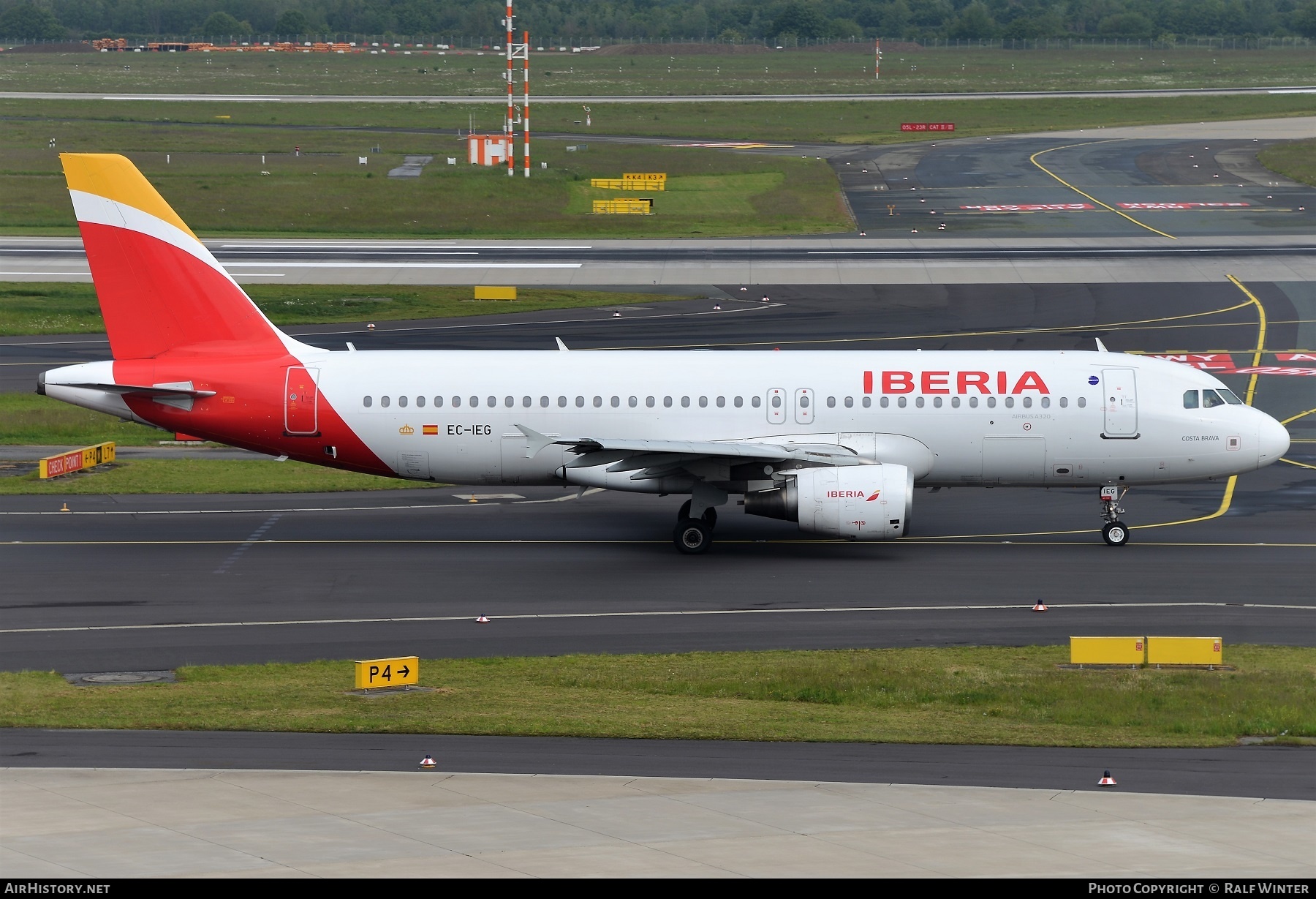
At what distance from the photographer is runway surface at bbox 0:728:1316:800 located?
73.0 ft

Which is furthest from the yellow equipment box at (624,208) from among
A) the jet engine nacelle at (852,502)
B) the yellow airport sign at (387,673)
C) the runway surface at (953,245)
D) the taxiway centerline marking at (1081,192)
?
the yellow airport sign at (387,673)

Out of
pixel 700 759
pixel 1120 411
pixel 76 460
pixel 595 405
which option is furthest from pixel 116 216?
Answer: pixel 1120 411

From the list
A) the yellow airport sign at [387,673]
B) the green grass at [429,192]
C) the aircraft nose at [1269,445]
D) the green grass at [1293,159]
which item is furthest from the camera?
the green grass at [1293,159]

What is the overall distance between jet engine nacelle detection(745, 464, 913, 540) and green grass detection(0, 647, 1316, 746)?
6.37 metres

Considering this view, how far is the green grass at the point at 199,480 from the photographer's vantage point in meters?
44.2

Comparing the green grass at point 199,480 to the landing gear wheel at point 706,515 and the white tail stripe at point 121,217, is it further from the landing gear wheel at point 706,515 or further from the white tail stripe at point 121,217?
the landing gear wheel at point 706,515

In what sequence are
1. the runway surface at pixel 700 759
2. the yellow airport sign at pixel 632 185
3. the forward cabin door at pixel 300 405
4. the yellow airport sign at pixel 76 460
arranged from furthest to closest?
1. the yellow airport sign at pixel 632 185
2. the yellow airport sign at pixel 76 460
3. the forward cabin door at pixel 300 405
4. the runway surface at pixel 700 759

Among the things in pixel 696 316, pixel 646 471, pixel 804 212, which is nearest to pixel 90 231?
pixel 646 471

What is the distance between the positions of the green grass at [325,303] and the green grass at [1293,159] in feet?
208

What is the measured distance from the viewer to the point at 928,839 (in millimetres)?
19516

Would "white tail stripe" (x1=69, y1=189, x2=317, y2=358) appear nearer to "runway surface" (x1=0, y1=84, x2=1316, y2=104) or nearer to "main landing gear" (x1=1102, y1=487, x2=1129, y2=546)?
"main landing gear" (x1=1102, y1=487, x2=1129, y2=546)

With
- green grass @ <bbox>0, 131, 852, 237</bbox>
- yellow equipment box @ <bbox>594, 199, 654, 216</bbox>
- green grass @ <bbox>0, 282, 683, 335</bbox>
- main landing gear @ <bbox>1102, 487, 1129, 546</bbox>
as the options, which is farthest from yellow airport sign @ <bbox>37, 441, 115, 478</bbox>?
yellow equipment box @ <bbox>594, 199, 654, 216</bbox>
